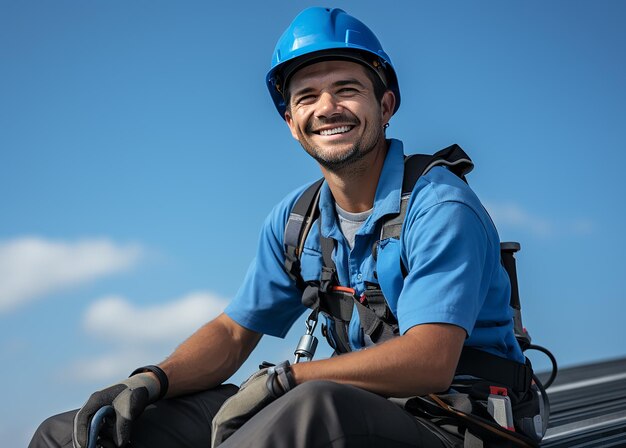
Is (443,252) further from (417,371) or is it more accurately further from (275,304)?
(275,304)

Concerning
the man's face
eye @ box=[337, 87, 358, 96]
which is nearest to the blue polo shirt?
the man's face

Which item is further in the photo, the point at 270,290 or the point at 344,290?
the point at 270,290

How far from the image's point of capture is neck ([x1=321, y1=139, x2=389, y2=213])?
2508 mm

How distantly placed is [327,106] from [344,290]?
593 millimetres

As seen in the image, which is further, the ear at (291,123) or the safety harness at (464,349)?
the ear at (291,123)

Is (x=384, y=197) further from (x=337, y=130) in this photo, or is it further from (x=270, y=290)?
(x=270, y=290)

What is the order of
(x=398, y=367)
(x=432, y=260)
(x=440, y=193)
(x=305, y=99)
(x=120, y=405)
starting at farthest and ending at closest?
(x=305, y=99) → (x=120, y=405) → (x=440, y=193) → (x=432, y=260) → (x=398, y=367)

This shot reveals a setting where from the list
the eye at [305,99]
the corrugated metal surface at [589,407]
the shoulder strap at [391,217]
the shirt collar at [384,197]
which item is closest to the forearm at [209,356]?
the shoulder strap at [391,217]

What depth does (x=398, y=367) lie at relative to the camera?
6.39 feet

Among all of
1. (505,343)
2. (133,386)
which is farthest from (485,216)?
(133,386)

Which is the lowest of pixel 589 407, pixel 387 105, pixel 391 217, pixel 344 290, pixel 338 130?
pixel 589 407

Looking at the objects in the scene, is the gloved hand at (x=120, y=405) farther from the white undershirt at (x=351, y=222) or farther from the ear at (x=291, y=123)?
the ear at (x=291, y=123)

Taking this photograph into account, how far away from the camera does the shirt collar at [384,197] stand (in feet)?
7.59

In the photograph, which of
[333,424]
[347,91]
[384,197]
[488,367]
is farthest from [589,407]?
[333,424]
